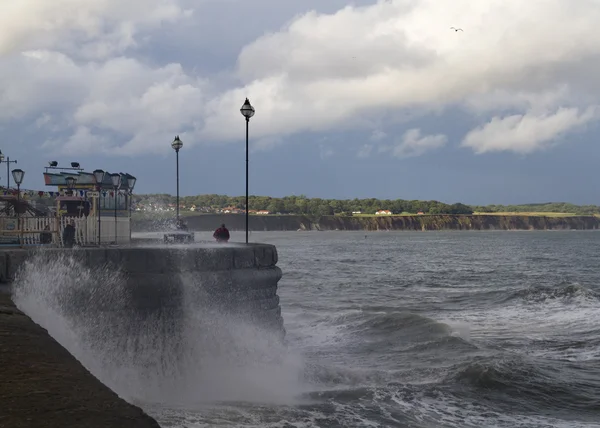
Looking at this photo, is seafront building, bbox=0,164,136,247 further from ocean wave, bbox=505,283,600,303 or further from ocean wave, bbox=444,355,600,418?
ocean wave, bbox=505,283,600,303

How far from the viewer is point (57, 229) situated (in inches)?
592

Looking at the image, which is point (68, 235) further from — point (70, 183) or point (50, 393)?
point (50, 393)

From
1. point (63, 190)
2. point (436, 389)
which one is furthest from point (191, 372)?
point (63, 190)

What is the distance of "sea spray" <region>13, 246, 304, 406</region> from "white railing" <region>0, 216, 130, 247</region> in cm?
371

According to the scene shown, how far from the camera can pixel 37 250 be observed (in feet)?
37.0

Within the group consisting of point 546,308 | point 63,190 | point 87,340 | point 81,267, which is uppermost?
point 63,190

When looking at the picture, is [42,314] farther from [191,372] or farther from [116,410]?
[116,410]

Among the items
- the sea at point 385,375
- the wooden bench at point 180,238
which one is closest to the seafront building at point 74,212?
the wooden bench at point 180,238

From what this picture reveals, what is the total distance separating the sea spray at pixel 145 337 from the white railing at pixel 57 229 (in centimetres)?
371

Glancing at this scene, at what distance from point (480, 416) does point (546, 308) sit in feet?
59.0

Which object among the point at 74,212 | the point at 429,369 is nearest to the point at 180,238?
the point at 74,212

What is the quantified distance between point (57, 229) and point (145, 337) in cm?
479

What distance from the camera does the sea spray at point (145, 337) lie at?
427 inches

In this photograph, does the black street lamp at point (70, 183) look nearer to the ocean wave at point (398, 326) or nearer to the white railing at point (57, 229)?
the white railing at point (57, 229)
